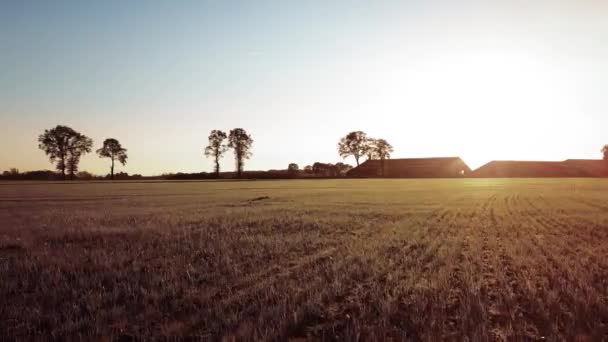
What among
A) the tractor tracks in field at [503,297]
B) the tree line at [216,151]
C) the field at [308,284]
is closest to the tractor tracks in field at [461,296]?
the field at [308,284]

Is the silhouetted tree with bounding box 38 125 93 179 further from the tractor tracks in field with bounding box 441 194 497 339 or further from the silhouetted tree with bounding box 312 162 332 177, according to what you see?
the tractor tracks in field with bounding box 441 194 497 339

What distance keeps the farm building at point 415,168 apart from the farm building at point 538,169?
304 inches

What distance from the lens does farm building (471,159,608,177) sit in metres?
121

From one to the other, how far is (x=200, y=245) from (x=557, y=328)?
9185 millimetres

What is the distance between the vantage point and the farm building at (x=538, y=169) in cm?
12056

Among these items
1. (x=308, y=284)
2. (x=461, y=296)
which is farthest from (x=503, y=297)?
(x=308, y=284)

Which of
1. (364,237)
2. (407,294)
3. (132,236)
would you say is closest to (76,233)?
(132,236)

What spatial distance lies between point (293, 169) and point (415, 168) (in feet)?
145

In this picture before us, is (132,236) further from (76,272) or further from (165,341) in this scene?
(165,341)

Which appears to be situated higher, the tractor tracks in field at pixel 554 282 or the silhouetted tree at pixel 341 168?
the silhouetted tree at pixel 341 168

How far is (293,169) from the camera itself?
127438 millimetres

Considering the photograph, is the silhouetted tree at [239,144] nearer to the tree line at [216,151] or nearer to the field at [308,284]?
the tree line at [216,151]

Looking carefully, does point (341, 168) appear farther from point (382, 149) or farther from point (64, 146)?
point (64, 146)

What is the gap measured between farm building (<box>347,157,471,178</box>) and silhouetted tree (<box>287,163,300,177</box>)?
19.3 meters
